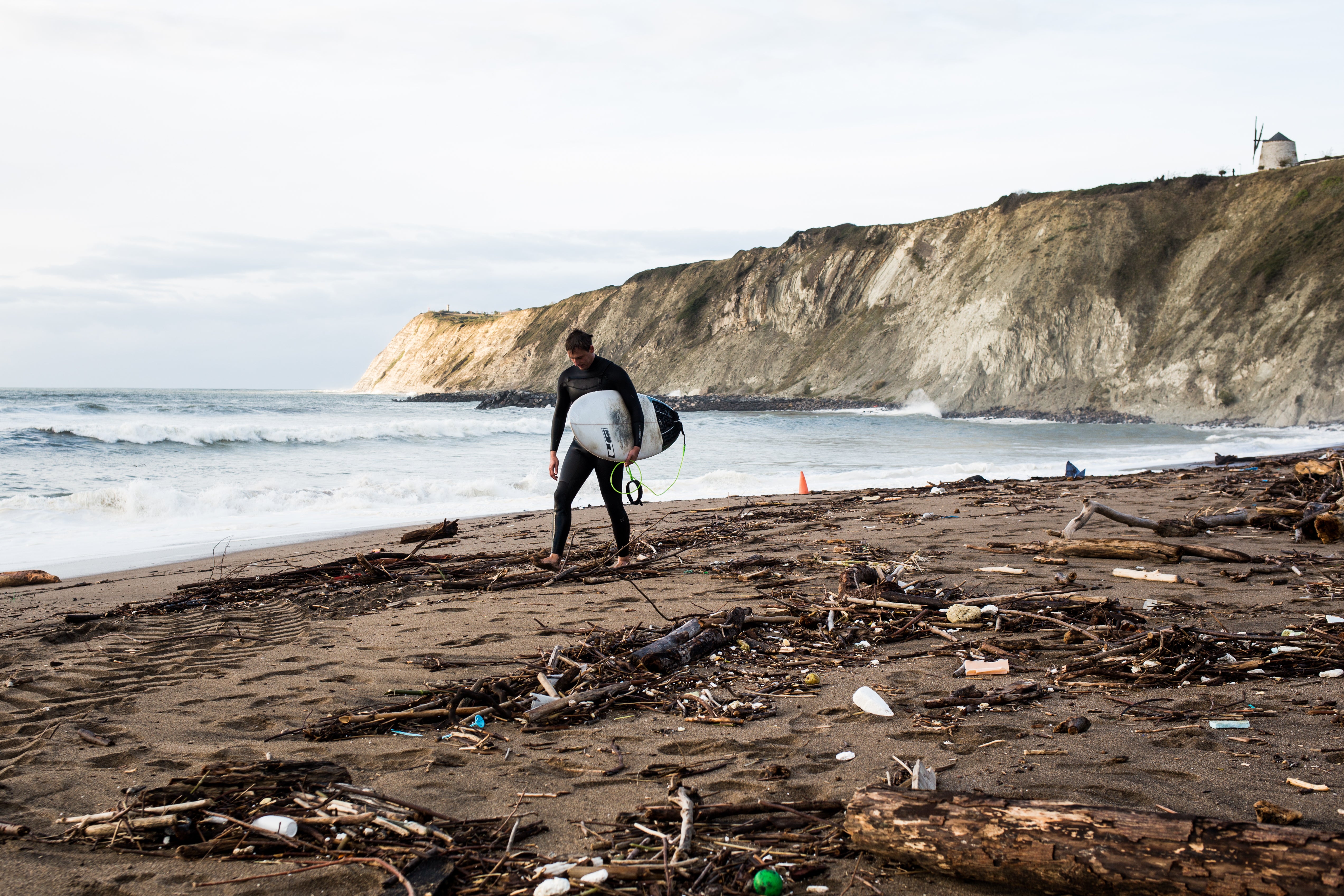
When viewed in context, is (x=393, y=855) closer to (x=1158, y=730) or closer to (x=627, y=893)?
(x=627, y=893)

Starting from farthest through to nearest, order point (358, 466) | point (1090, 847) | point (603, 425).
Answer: point (358, 466) → point (603, 425) → point (1090, 847)

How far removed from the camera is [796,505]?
10.1m

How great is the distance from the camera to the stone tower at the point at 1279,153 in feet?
159

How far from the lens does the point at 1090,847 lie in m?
1.85

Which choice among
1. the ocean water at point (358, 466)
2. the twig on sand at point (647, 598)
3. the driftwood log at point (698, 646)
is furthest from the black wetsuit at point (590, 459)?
the driftwood log at point (698, 646)

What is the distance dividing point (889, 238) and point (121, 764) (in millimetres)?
60316

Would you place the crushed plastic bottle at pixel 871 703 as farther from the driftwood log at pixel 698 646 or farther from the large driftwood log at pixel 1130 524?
the large driftwood log at pixel 1130 524

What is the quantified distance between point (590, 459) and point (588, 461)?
3 cm

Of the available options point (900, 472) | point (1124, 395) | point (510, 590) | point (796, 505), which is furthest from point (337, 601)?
point (1124, 395)

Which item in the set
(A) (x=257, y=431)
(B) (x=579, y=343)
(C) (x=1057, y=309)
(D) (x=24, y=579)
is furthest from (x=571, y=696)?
(C) (x=1057, y=309)

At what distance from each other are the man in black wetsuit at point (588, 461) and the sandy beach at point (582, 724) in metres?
0.69

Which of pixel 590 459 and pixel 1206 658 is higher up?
pixel 590 459

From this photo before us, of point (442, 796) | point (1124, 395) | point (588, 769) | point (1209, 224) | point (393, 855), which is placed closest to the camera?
point (393, 855)

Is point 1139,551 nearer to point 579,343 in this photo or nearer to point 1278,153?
point 579,343
